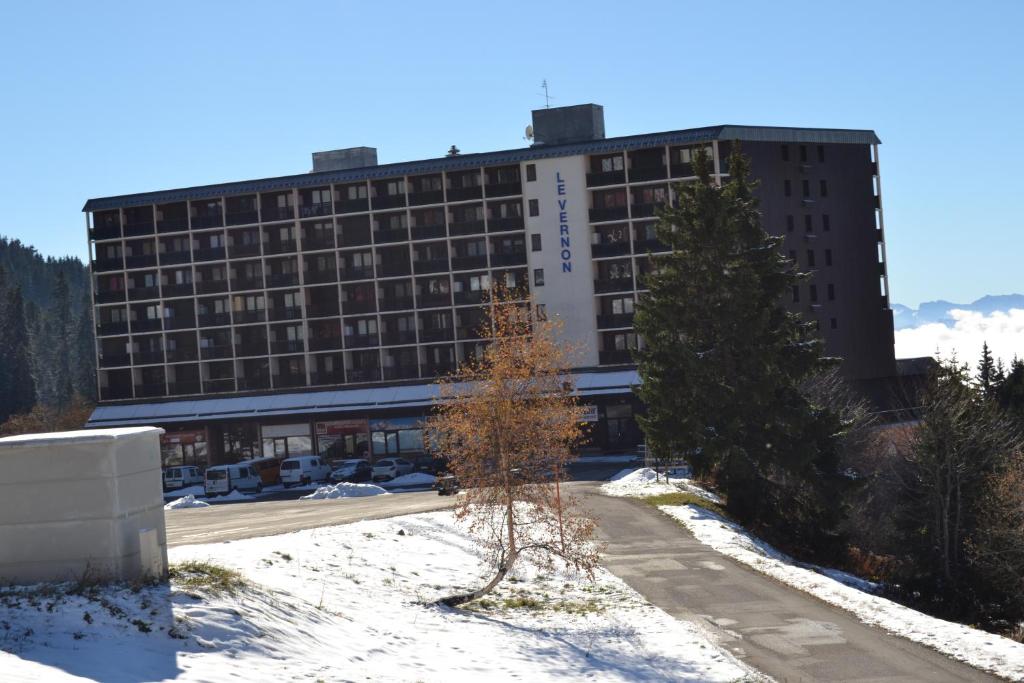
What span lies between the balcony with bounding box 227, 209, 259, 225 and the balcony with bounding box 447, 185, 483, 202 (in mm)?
16229

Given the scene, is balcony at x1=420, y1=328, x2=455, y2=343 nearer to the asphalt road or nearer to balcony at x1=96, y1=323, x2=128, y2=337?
balcony at x1=96, y1=323, x2=128, y2=337

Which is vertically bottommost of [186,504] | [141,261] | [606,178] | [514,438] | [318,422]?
[186,504]

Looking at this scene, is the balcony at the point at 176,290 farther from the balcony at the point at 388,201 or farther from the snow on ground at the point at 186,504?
the snow on ground at the point at 186,504

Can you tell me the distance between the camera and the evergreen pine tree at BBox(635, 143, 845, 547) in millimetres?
41844

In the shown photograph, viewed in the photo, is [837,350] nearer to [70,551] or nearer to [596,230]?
[596,230]

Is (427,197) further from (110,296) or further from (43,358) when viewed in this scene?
(43,358)

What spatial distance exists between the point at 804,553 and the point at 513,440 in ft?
63.4

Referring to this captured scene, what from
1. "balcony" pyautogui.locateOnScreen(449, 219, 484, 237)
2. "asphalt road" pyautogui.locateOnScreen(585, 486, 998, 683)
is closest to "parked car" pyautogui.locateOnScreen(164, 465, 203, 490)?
"balcony" pyautogui.locateOnScreen(449, 219, 484, 237)

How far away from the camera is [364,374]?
8656 cm

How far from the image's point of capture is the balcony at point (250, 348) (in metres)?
88.6

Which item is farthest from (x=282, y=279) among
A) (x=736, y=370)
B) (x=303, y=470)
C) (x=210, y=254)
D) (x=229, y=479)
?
(x=736, y=370)

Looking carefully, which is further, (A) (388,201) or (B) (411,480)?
(A) (388,201)

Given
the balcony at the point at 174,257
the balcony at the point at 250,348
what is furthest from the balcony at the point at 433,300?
the balcony at the point at 174,257

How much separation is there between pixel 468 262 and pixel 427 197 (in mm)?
6101
